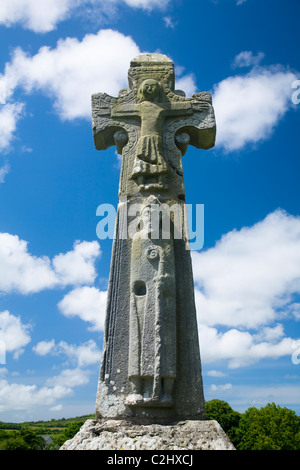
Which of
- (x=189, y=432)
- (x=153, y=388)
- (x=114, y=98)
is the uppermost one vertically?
(x=114, y=98)

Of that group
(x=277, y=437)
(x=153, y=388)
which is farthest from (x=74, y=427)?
(x=153, y=388)

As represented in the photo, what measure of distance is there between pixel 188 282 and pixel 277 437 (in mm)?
25802

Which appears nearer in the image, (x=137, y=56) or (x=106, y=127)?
(x=106, y=127)

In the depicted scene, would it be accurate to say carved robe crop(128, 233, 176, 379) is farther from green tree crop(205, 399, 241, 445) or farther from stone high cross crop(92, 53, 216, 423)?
green tree crop(205, 399, 241, 445)

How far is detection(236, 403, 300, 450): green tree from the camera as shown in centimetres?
2493

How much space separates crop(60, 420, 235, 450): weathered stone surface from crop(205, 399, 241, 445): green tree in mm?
29692

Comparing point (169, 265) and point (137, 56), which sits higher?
point (137, 56)

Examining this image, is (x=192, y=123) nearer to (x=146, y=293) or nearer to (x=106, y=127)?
(x=106, y=127)

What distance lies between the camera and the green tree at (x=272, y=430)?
24934mm

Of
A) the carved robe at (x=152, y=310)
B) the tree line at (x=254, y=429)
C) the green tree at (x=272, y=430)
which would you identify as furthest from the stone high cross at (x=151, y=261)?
the green tree at (x=272, y=430)

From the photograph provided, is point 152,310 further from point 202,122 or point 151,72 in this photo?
point 151,72

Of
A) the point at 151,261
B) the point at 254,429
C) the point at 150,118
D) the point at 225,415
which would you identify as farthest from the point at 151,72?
the point at 225,415

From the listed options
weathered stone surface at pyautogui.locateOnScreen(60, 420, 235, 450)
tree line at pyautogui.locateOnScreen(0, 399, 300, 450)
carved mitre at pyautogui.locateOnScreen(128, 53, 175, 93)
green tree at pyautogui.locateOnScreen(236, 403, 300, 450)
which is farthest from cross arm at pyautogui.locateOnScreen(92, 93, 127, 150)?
green tree at pyautogui.locateOnScreen(236, 403, 300, 450)

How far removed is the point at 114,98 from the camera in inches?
264
